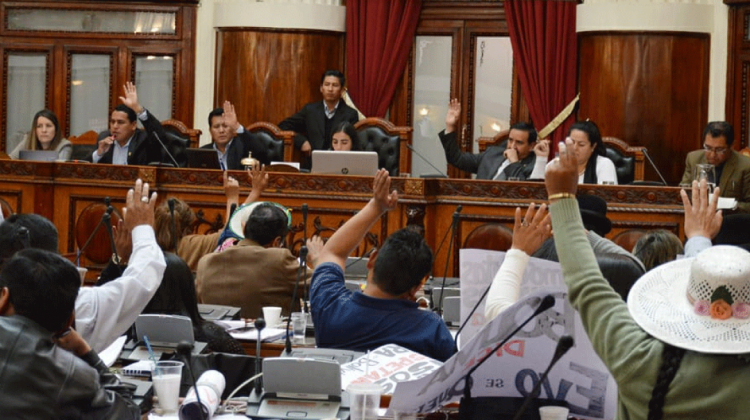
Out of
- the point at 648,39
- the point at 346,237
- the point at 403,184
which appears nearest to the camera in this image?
the point at 346,237

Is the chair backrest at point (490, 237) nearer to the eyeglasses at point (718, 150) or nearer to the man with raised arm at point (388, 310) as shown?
the eyeglasses at point (718, 150)

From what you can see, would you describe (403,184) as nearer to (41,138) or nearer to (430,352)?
(41,138)

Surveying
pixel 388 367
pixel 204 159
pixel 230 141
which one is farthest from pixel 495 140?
pixel 388 367

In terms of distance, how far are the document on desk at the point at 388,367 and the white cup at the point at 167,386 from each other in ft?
1.40

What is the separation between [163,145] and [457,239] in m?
2.30

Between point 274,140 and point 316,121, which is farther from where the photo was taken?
point 316,121

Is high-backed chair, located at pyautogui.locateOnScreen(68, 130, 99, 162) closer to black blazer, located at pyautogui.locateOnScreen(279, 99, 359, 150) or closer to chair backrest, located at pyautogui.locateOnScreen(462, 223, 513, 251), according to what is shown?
black blazer, located at pyautogui.locateOnScreen(279, 99, 359, 150)

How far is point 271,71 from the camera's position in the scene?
10625 mm

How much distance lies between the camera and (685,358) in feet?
7.06

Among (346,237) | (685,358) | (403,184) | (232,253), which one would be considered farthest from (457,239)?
(685,358)

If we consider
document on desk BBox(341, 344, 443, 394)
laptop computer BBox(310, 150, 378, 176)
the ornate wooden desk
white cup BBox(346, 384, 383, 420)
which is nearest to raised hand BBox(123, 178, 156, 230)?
document on desk BBox(341, 344, 443, 394)

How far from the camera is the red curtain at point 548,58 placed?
34.1 feet

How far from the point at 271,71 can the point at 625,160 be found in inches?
138

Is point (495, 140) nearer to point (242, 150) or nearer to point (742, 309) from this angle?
point (242, 150)
